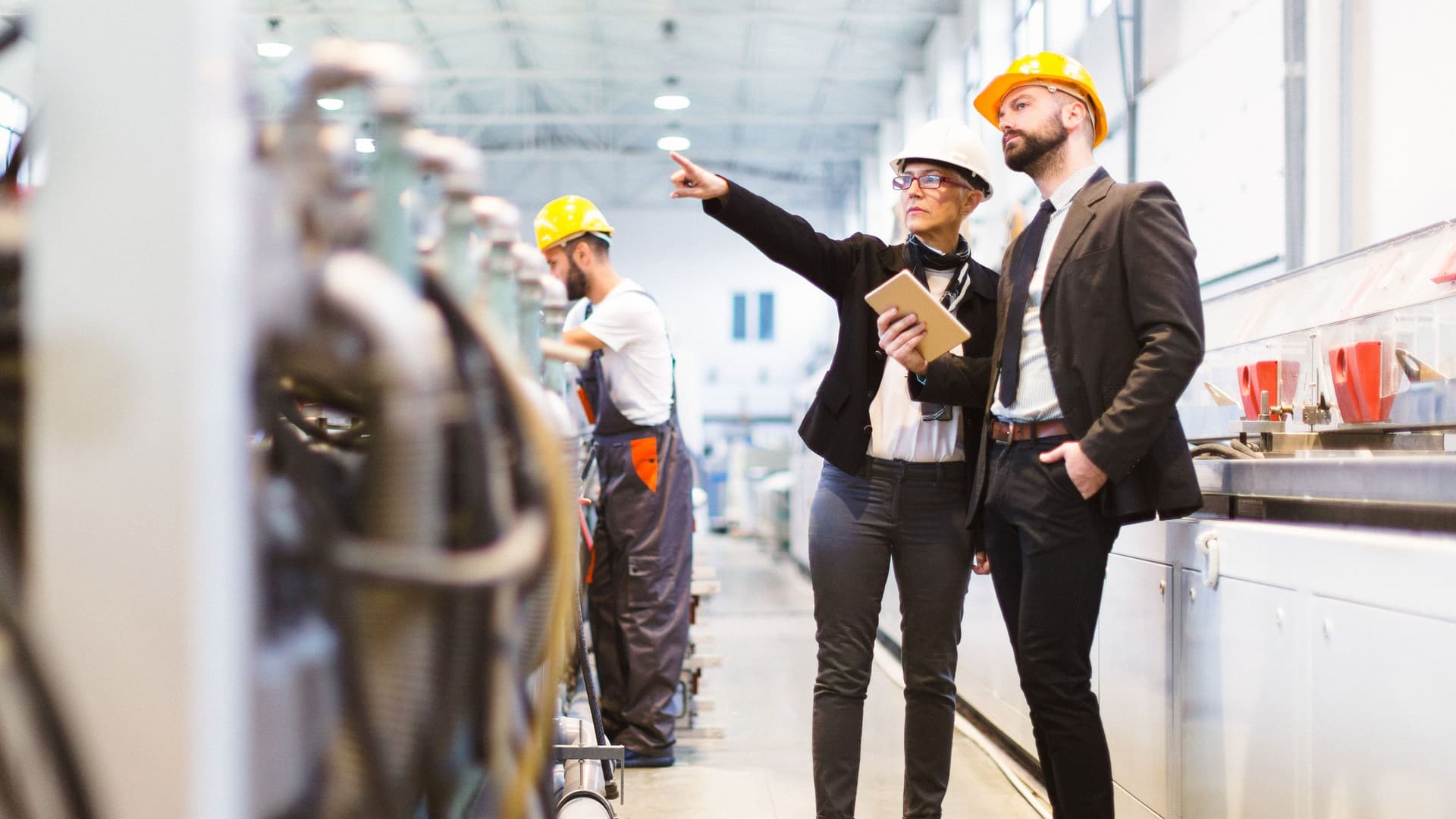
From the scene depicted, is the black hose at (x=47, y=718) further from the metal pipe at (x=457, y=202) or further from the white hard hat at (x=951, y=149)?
the white hard hat at (x=951, y=149)

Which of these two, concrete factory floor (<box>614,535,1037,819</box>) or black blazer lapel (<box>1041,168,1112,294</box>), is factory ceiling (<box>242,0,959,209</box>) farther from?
black blazer lapel (<box>1041,168,1112,294</box>)

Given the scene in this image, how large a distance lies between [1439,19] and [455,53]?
10695 mm

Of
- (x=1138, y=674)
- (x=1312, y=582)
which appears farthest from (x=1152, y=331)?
(x=1138, y=674)

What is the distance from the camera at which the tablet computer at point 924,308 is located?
72.8 inches

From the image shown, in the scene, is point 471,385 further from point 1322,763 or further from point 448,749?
point 1322,763

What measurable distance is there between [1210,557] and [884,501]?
1.81ft

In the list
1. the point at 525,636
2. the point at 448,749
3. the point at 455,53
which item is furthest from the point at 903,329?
the point at 455,53

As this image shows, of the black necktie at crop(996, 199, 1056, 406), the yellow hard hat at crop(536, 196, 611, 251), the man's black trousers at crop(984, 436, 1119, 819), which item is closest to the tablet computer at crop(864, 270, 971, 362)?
the black necktie at crop(996, 199, 1056, 406)

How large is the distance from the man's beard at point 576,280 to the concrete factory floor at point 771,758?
1.35 metres

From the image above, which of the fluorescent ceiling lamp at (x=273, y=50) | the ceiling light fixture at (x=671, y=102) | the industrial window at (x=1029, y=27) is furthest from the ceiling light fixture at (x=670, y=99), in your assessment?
the industrial window at (x=1029, y=27)

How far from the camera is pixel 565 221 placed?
10.9 ft

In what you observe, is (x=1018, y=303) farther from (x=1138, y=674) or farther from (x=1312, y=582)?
(x=1138, y=674)

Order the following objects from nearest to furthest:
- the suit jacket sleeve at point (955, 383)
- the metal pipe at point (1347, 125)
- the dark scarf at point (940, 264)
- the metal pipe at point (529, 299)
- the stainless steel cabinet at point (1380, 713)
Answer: the metal pipe at point (529, 299), the stainless steel cabinet at point (1380, 713), the suit jacket sleeve at point (955, 383), the dark scarf at point (940, 264), the metal pipe at point (1347, 125)

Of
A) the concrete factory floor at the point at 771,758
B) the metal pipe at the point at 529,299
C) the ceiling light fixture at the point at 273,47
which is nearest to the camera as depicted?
the metal pipe at the point at 529,299
